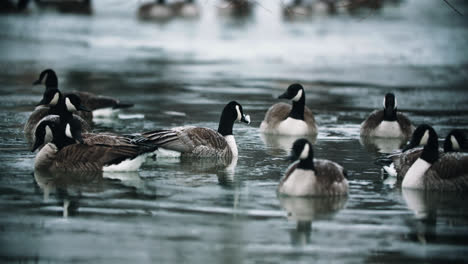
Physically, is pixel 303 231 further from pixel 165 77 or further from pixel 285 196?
pixel 165 77

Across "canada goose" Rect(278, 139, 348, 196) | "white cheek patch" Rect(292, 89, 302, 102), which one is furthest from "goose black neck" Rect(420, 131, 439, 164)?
"white cheek patch" Rect(292, 89, 302, 102)

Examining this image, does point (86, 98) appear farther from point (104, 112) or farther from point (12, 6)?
point (12, 6)

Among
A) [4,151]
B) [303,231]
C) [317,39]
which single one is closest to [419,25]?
[317,39]

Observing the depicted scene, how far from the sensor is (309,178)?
10547 millimetres

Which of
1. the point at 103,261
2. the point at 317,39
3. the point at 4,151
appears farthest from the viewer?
the point at 317,39

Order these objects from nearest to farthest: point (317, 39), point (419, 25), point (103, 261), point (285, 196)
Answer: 1. point (103, 261)
2. point (285, 196)
3. point (317, 39)
4. point (419, 25)

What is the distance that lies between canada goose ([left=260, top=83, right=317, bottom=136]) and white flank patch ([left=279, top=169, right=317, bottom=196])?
525 centimetres

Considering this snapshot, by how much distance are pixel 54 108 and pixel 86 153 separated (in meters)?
3.02

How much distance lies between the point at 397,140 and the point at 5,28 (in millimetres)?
24138

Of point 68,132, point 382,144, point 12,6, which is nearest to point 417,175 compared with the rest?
point 382,144

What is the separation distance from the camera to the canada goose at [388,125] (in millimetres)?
15562

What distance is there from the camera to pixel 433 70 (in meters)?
26.8

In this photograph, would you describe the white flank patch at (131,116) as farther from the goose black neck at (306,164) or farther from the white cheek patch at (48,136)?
the goose black neck at (306,164)

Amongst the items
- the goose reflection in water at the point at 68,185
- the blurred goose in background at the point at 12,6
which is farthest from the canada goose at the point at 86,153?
the blurred goose in background at the point at 12,6
